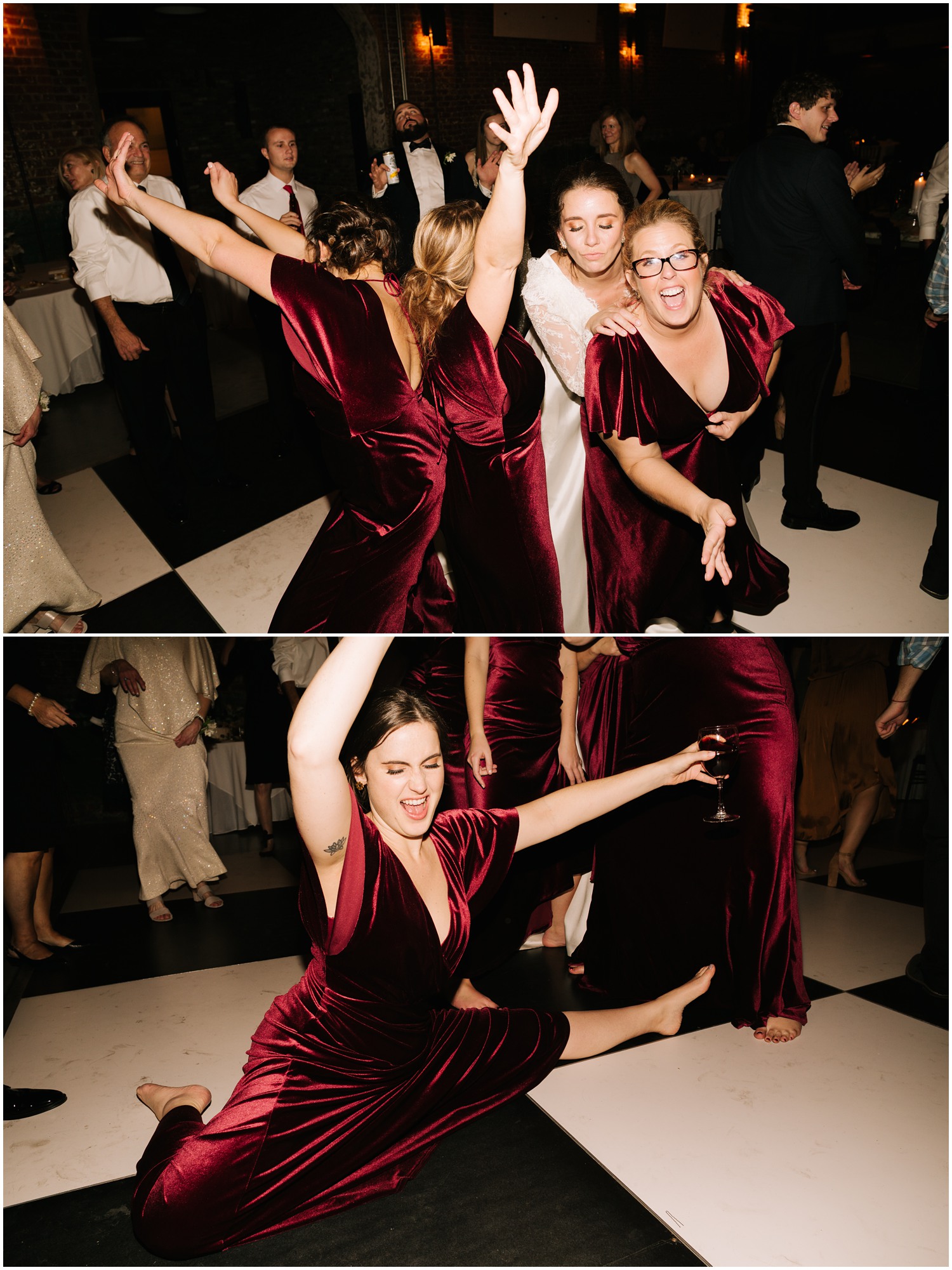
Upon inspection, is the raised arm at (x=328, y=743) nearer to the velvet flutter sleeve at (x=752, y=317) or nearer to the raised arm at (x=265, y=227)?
the raised arm at (x=265, y=227)

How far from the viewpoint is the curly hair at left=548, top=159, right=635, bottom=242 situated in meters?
1.37

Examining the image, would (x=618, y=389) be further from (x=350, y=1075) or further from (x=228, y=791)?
(x=350, y=1075)

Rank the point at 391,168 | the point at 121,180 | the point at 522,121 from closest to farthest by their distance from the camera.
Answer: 1. the point at 522,121
2. the point at 121,180
3. the point at 391,168

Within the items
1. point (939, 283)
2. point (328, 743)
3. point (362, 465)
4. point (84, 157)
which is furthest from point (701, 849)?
point (84, 157)

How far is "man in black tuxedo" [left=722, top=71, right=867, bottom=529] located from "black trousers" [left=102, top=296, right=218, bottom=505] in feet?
3.37

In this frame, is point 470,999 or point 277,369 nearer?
point 470,999

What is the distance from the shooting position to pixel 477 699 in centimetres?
145

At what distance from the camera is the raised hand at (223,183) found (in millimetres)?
1298

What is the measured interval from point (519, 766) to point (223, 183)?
105 cm

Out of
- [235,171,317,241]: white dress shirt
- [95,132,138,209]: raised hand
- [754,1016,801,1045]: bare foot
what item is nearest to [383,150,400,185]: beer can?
[235,171,317,241]: white dress shirt

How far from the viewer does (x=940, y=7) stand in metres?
1.22

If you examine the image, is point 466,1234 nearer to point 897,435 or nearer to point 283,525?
point 283,525

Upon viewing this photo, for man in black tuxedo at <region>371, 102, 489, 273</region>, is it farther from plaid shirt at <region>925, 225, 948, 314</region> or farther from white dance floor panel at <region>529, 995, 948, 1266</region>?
white dance floor panel at <region>529, 995, 948, 1266</region>

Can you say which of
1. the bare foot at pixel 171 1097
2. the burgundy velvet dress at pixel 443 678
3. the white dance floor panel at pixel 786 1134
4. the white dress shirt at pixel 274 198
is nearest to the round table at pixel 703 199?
the white dress shirt at pixel 274 198
